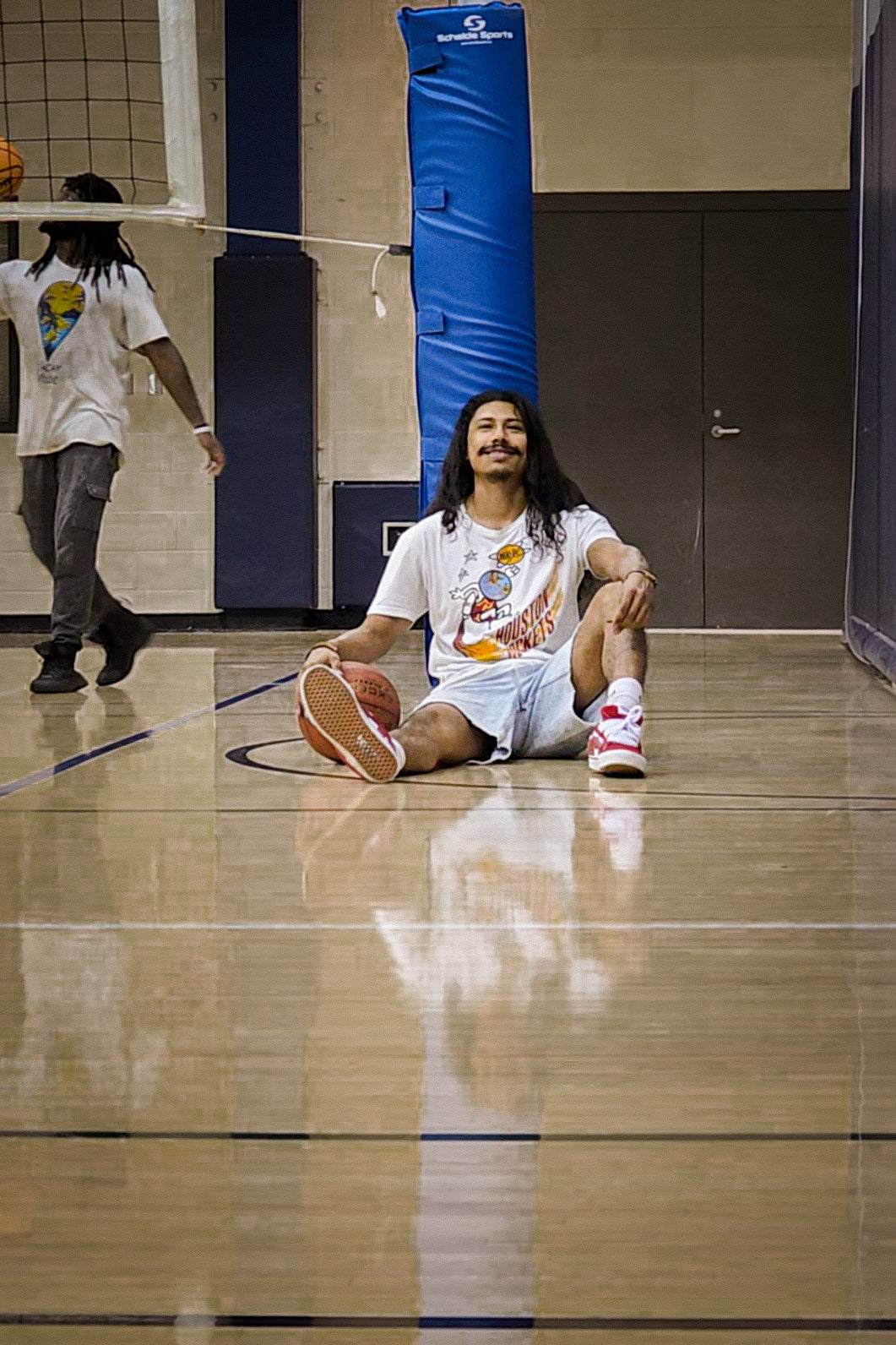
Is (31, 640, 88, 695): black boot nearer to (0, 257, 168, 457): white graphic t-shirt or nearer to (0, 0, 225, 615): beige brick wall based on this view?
(0, 257, 168, 457): white graphic t-shirt

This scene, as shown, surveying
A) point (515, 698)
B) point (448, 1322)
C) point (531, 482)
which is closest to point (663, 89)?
point (531, 482)

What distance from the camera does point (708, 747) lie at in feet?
13.7

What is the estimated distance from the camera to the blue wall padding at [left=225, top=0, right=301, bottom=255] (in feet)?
31.6

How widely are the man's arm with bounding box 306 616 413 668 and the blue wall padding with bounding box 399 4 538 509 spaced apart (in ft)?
2.90

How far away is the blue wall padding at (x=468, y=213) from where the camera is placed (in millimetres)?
4742

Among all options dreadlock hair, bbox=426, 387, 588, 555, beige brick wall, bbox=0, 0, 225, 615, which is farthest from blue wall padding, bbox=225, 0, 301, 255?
dreadlock hair, bbox=426, 387, 588, 555

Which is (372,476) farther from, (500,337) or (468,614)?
(468,614)

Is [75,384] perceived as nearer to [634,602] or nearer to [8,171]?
[8,171]

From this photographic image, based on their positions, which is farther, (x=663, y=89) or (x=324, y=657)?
(x=663, y=89)

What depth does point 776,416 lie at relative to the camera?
9.75 m

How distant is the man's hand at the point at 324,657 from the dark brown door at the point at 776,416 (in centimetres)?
641

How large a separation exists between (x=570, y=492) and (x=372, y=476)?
602cm

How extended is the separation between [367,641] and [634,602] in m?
0.63

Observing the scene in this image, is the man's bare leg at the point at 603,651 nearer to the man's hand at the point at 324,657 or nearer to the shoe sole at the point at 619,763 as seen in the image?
the shoe sole at the point at 619,763
